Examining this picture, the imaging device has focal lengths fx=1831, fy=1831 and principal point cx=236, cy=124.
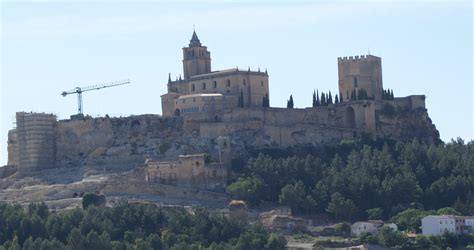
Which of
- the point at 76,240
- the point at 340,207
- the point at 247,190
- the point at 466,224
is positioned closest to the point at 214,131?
the point at 247,190

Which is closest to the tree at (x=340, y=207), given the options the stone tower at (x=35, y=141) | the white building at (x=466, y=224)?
the white building at (x=466, y=224)

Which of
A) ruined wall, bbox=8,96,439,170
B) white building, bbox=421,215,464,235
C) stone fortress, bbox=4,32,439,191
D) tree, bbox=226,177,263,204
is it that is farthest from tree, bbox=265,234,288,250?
ruined wall, bbox=8,96,439,170

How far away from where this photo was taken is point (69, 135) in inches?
4225

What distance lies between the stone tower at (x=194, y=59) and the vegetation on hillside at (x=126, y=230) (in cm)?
1795

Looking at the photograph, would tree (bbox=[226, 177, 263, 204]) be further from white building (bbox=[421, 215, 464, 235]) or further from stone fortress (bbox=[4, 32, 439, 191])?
white building (bbox=[421, 215, 464, 235])

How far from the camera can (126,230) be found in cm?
9088

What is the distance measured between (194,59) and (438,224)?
79.8 ft

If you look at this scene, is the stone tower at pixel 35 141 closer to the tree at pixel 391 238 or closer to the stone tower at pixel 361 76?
the stone tower at pixel 361 76

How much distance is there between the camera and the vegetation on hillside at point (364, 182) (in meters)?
95.8

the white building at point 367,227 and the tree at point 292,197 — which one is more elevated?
the tree at point 292,197

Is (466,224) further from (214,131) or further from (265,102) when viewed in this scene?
(265,102)

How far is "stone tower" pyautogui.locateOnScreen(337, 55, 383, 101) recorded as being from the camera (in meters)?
108

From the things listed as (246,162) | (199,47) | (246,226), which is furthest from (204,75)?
(246,226)

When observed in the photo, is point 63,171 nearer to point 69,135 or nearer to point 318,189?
point 69,135
